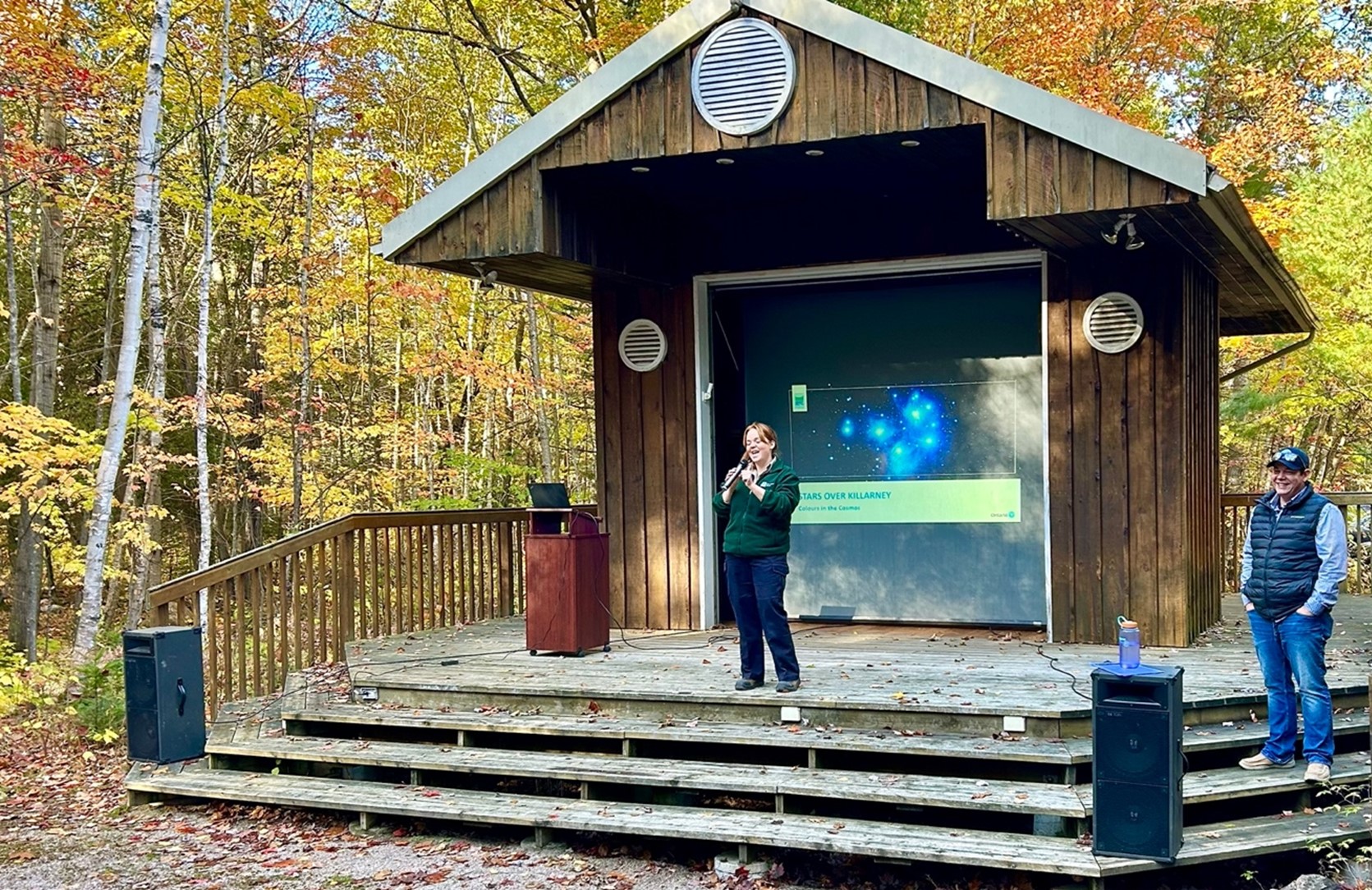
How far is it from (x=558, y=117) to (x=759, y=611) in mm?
2993

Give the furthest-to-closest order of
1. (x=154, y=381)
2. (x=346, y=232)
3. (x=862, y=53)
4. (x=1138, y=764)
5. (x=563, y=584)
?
(x=346, y=232) < (x=154, y=381) < (x=563, y=584) < (x=862, y=53) < (x=1138, y=764)

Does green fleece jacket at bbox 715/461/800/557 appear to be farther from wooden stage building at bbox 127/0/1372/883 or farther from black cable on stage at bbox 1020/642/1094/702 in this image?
black cable on stage at bbox 1020/642/1094/702

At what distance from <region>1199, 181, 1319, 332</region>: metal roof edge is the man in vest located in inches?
54.9

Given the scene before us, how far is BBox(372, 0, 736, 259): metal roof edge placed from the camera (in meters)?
5.97

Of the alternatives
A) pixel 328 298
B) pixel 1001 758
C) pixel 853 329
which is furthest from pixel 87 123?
pixel 1001 758

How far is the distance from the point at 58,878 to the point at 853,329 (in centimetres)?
558

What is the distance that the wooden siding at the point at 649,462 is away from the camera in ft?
25.0

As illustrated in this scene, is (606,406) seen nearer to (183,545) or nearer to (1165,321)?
(1165,321)

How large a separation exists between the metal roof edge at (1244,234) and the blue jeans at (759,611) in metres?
2.72

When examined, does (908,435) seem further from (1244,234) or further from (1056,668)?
(1244,234)

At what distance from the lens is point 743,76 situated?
19.4 feet

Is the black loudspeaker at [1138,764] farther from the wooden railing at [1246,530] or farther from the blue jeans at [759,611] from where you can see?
the wooden railing at [1246,530]

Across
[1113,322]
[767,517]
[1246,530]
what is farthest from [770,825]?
[1246,530]

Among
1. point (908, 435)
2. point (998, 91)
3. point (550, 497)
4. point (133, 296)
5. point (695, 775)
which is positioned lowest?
point (695, 775)
